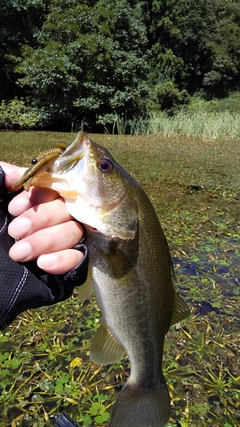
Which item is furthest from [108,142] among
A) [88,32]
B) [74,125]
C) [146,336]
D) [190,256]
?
[146,336]

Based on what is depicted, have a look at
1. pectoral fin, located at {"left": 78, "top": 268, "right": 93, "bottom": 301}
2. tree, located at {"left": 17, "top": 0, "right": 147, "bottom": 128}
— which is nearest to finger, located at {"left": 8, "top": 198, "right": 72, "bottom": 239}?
pectoral fin, located at {"left": 78, "top": 268, "right": 93, "bottom": 301}

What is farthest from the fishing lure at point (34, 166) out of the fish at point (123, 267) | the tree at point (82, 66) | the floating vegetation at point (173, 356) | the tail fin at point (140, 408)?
the tree at point (82, 66)

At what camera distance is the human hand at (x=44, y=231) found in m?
1.28

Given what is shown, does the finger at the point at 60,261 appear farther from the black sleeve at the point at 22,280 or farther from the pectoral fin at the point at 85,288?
the pectoral fin at the point at 85,288

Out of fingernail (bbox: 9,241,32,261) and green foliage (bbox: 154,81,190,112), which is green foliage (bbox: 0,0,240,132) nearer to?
green foliage (bbox: 154,81,190,112)

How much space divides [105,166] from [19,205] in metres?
0.33

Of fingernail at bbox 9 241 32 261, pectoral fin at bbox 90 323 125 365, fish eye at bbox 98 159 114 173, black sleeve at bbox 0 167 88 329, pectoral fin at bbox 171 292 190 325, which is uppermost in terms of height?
fish eye at bbox 98 159 114 173

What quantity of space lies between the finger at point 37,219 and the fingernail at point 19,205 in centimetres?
2

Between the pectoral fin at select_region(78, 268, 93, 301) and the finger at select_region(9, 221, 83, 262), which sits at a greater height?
the finger at select_region(9, 221, 83, 262)

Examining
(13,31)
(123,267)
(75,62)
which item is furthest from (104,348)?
(13,31)

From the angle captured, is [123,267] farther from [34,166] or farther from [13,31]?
[13,31]

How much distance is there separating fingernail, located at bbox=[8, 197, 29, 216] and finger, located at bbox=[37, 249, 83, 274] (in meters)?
0.16

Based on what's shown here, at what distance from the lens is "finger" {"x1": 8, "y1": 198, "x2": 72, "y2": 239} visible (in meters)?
1.28

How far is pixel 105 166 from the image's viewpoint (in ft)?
4.75
